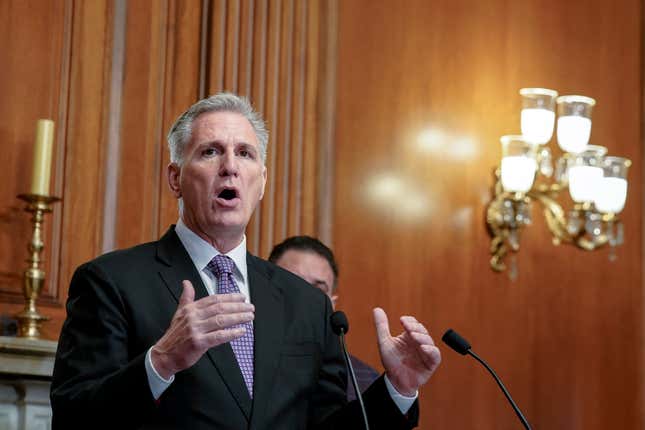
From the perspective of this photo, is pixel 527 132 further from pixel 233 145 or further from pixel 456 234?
pixel 233 145

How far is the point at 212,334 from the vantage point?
2.18m

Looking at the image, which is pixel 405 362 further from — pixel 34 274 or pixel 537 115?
pixel 537 115

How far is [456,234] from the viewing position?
5457 millimetres

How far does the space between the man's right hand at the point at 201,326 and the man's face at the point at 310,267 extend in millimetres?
1886

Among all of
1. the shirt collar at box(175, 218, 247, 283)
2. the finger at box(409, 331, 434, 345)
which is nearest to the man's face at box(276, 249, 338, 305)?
the shirt collar at box(175, 218, 247, 283)

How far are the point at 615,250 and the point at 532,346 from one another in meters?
0.78

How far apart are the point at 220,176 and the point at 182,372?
48 centimetres

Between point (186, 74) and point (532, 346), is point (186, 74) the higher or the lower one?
the higher one

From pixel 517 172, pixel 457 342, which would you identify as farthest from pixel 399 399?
pixel 517 172

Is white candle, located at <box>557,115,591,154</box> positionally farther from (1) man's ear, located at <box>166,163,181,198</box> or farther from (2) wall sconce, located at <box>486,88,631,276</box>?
(1) man's ear, located at <box>166,163,181,198</box>

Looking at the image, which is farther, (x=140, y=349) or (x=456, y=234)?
(x=456, y=234)

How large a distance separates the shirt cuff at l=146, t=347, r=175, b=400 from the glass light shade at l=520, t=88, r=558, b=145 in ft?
11.4

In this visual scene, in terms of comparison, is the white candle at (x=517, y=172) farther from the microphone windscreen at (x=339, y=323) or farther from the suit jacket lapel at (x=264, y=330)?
the microphone windscreen at (x=339, y=323)

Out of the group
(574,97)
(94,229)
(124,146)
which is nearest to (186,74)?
(124,146)
